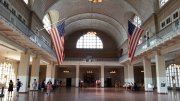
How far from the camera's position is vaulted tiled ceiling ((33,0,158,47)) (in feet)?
80.8

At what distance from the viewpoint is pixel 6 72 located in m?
31.8

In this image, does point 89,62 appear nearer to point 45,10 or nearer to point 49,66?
point 49,66

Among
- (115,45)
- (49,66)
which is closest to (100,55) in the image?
(115,45)

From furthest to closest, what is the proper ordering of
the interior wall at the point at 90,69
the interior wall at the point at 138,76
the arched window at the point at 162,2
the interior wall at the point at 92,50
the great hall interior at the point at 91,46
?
the interior wall at the point at 90,69, the interior wall at the point at 92,50, the interior wall at the point at 138,76, the arched window at the point at 162,2, the great hall interior at the point at 91,46

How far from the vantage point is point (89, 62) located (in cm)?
4166

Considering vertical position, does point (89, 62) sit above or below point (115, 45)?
below

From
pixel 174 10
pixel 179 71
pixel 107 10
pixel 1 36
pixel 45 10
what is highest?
pixel 107 10

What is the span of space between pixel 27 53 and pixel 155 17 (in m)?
15.3

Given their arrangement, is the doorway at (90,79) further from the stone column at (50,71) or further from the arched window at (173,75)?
the arched window at (173,75)

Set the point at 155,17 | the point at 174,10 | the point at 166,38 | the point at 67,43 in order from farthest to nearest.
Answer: the point at 67,43
the point at 155,17
the point at 174,10
the point at 166,38

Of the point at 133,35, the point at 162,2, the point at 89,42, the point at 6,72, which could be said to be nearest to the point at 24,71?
the point at 133,35

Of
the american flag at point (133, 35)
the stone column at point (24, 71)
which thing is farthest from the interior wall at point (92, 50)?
the american flag at point (133, 35)

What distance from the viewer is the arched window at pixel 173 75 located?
1301 inches

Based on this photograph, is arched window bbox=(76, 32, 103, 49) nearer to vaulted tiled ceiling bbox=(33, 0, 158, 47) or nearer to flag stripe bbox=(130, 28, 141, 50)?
vaulted tiled ceiling bbox=(33, 0, 158, 47)
